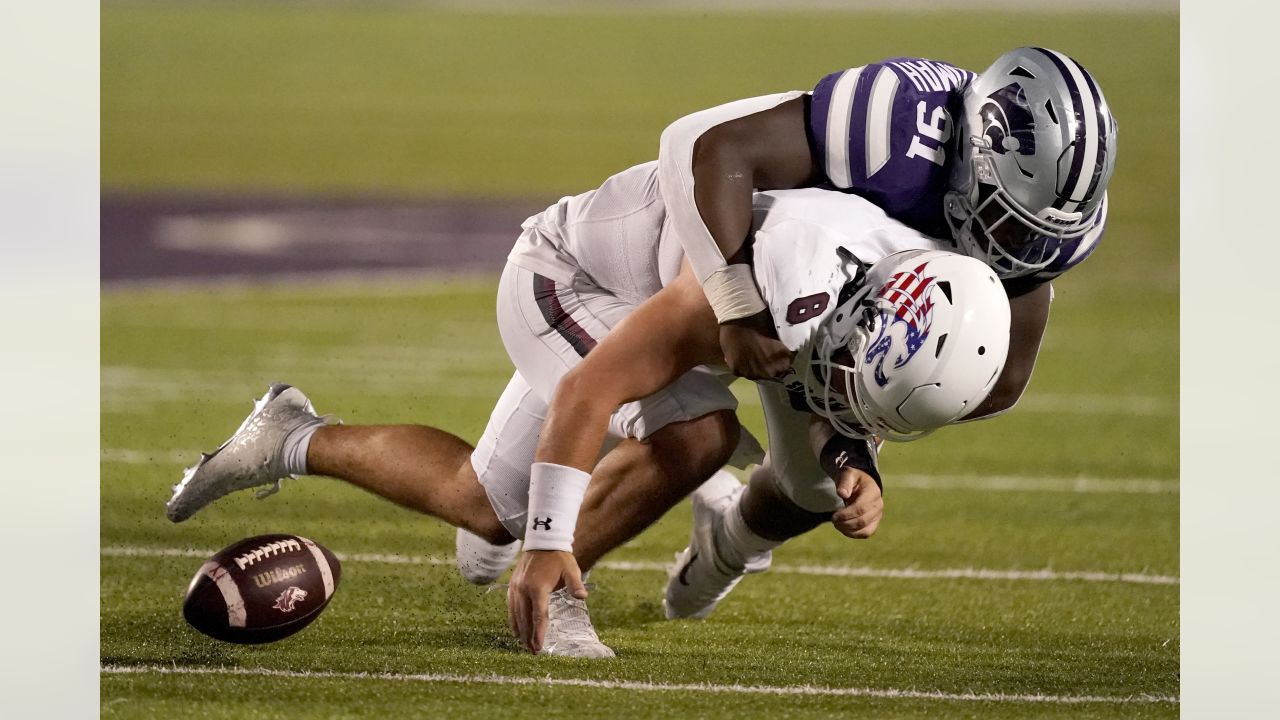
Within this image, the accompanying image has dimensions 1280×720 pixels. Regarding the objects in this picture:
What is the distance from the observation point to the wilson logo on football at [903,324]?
1.63m

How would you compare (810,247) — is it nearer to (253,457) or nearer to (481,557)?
(481,557)

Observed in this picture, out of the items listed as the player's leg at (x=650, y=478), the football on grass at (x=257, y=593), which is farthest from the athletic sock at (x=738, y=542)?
the football on grass at (x=257, y=593)

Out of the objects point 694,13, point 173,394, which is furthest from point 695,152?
point 173,394

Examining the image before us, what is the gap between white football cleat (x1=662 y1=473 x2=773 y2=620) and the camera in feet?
6.82

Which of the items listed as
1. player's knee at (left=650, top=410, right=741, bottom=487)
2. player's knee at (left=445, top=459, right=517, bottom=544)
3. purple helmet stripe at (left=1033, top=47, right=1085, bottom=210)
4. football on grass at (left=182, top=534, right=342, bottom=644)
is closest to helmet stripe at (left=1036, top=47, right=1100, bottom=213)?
purple helmet stripe at (left=1033, top=47, right=1085, bottom=210)

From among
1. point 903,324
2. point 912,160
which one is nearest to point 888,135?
point 912,160

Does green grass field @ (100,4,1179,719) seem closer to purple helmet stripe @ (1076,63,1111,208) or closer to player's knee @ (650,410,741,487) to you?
player's knee @ (650,410,741,487)

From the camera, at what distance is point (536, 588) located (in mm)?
1637

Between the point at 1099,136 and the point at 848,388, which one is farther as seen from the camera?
the point at 1099,136

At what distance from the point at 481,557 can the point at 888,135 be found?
813 millimetres

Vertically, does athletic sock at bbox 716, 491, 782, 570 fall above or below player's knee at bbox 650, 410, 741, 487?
below

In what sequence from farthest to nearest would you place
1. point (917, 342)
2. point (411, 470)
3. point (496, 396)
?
point (496, 396) < point (411, 470) < point (917, 342)

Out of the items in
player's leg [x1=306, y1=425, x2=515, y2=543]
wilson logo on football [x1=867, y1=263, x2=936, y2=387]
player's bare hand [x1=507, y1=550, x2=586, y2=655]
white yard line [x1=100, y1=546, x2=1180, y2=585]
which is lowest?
white yard line [x1=100, y1=546, x2=1180, y2=585]
